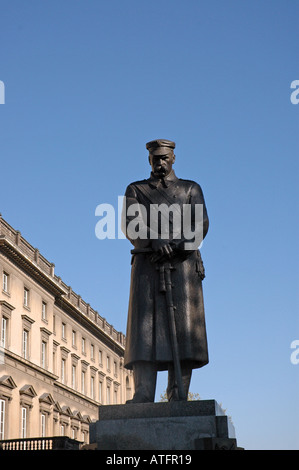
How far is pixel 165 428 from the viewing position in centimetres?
533

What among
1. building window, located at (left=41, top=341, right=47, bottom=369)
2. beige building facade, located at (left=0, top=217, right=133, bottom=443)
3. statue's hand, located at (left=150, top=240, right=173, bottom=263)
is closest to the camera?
statue's hand, located at (left=150, top=240, right=173, bottom=263)

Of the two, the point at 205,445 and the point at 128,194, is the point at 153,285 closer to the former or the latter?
the point at 128,194

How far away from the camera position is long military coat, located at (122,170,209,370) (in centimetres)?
606

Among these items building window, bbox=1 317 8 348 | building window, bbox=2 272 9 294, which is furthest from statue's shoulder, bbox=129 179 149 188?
building window, bbox=2 272 9 294

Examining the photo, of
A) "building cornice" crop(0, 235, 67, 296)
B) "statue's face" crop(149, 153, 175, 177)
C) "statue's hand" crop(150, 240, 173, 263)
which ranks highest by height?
"building cornice" crop(0, 235, 67, 296)

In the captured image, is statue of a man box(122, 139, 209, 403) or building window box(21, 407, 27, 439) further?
building window box(21, 407, 27, 439)

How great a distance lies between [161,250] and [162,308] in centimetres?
54

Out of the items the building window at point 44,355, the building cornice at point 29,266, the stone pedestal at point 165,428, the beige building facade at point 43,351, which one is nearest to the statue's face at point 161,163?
the stone pedestal at point 165,428

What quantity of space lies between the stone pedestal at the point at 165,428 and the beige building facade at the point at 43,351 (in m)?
30.8

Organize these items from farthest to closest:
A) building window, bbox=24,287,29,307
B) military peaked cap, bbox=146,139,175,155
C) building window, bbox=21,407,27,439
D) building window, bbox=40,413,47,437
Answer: building window, bbox=40,413,47,437 → building window, bbox=24,287,29,307 → building window, bbox=21,407,27,439 → military peaked cap, bbox=146,139,175,155

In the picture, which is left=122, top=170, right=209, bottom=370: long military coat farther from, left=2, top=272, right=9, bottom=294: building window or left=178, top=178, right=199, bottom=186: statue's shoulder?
left=2, top=272, right=9, bottom=294: building window

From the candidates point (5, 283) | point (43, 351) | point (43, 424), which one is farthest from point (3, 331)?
point (43, 424)

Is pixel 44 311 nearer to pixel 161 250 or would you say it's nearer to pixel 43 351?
pixel 43 351

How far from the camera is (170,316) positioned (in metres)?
6.02
